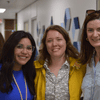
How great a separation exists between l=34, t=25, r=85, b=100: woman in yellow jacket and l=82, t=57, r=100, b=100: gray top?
14 cm

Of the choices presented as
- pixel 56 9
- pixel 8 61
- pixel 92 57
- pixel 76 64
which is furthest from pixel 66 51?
pixel 56 9

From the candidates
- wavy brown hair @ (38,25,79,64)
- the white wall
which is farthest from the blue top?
the white wall

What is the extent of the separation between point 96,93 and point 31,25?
6.14 m

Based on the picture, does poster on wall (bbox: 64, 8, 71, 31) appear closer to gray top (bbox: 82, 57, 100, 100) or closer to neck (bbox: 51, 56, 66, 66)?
neck (bbox: 51, 56, 66, 66)

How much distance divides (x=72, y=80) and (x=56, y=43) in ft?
1.54

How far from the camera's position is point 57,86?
173cm

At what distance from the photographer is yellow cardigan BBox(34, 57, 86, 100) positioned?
1.70 m

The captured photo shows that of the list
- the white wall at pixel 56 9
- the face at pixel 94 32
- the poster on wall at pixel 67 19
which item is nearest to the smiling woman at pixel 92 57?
the face at pixel 94 32

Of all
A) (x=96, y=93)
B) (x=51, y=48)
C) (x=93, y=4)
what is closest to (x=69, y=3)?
(x=93, y=4)

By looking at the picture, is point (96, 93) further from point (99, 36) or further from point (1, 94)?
point (1, 94)

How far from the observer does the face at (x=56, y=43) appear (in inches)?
72.2

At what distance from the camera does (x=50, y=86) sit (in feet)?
5.75

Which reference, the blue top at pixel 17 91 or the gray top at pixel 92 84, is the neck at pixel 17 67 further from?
the gray top at pixel 92 84

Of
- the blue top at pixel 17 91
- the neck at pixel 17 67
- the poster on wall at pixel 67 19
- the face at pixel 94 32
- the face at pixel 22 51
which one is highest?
the poster on wall at pixel 67 19
